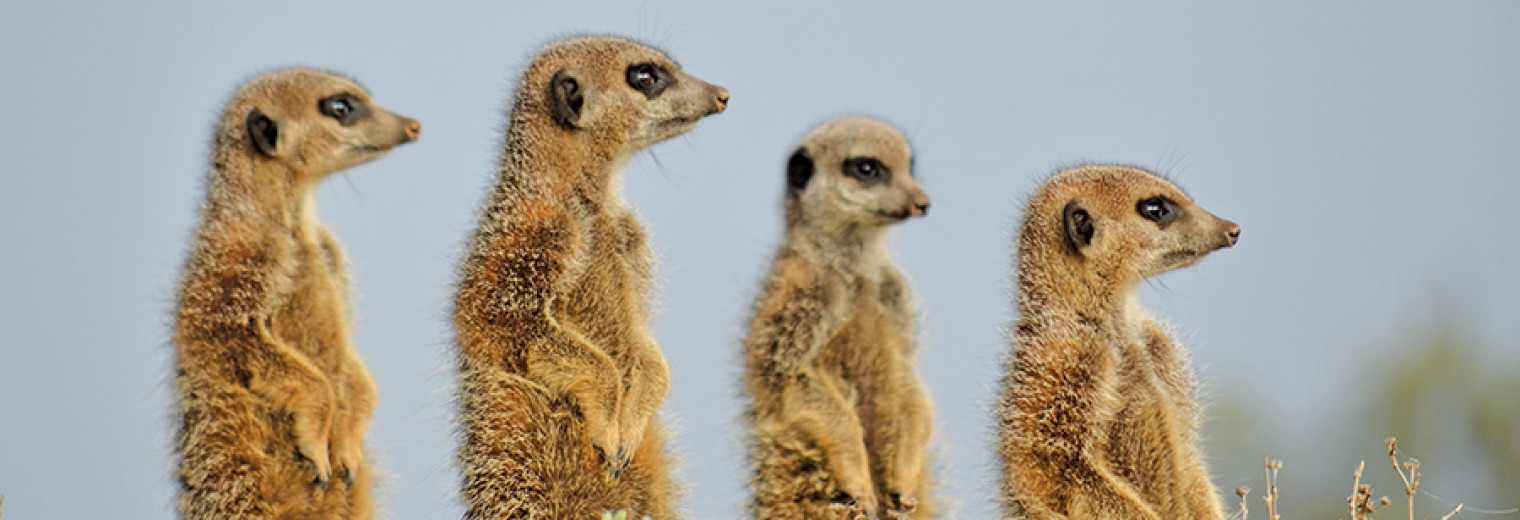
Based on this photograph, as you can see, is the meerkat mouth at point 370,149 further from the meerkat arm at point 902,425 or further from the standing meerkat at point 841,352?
the meerkat arm at point 902,425

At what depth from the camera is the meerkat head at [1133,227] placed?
5637mm

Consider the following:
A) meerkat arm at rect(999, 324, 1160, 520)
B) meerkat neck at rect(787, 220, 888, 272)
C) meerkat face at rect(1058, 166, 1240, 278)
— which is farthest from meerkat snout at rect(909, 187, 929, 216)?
meerkat arm at rect(999, 324, 1160, 520)

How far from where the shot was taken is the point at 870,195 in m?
5.91

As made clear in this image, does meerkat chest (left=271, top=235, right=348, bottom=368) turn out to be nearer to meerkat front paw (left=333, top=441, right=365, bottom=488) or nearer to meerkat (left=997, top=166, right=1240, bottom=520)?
meerkat front paw (left=333, top=441, right=365, bottom=488)

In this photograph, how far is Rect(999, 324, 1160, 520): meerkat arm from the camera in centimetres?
533

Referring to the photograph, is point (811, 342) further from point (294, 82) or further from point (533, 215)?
point (294, 82)

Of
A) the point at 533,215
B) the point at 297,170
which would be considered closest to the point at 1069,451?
the point at 533,215

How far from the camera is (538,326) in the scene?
5605mm

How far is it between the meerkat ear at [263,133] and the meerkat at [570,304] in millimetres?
712

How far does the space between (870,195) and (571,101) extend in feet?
3.38

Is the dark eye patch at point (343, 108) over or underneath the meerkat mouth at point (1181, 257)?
over

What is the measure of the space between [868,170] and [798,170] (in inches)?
11.3

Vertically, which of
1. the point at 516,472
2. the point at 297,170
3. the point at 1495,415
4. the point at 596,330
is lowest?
the point at 1495,415

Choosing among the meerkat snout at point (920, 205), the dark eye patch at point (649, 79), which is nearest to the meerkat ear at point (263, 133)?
the dark eye patch at point (649, 79)
